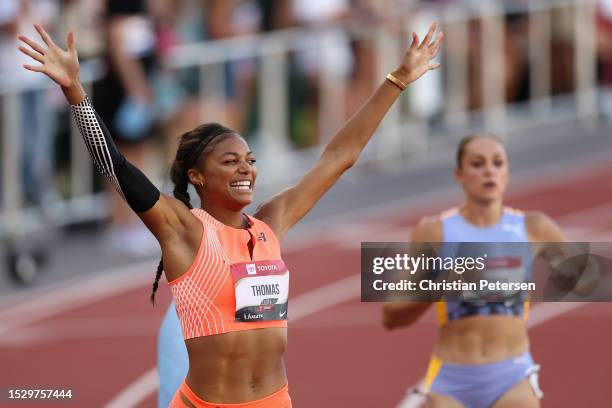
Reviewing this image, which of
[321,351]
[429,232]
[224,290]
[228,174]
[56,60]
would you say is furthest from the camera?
[321,351]

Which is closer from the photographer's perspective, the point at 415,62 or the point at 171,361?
the point at 415,62

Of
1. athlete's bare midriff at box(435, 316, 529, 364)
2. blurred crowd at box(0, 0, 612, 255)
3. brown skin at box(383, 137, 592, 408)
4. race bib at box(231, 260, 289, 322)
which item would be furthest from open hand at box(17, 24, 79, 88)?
blurred crowd at box(0, 0, 612, 255)

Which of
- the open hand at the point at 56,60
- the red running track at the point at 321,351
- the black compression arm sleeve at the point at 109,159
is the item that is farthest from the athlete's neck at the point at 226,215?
the red running track at the point at 321,351

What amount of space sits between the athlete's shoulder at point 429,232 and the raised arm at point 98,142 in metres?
2.08

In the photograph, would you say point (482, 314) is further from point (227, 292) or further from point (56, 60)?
point (56, 60)

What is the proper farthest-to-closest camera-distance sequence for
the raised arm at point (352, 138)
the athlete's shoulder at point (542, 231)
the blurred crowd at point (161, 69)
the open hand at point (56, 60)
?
the blurred crowd at point (161, 69) < the athlete's shoulder at point (542, 231) < the raised arm at point (352, 138) < the open hand at point (56, 60)

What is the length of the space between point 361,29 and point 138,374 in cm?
693

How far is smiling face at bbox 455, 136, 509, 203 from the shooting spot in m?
7.01

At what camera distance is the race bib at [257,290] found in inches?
209

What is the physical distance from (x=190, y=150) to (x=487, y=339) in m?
2.00

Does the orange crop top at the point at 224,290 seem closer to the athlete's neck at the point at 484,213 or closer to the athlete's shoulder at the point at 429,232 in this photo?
the athlete's shoulder at the point at 429,232

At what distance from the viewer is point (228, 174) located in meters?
5.43

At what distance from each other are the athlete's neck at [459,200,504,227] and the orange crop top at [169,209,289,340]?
76.6 inches

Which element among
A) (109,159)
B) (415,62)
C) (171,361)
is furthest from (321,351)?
(109,159)
